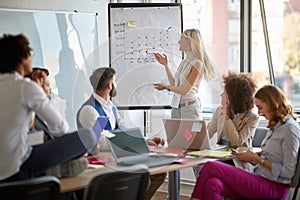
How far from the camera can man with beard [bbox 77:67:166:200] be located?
12.0 ft

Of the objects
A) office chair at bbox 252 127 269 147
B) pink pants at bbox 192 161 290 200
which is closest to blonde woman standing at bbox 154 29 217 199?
office chair at bbox 252 127 269 147

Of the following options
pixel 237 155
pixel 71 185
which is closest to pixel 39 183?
pixel 71 185

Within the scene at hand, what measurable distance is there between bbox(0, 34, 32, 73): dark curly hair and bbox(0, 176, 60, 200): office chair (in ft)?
2.10

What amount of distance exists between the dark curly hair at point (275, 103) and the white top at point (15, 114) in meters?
1.47

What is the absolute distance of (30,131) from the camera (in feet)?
9.89

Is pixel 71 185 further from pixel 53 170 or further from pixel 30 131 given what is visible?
pixel 30 131

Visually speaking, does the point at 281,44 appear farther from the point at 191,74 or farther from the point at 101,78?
the point at 101,78

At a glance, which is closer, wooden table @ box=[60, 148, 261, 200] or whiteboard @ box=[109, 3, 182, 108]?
wooden table @ box=[60, 148, 261, 200]

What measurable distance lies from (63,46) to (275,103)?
2.25m

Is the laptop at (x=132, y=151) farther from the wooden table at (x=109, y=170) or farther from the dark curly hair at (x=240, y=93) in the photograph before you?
the dark curly hair at (x=240, y=93)

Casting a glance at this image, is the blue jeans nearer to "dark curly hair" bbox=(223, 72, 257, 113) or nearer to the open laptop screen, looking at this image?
the open laptop screen

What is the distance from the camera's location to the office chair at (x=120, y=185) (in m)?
2.67

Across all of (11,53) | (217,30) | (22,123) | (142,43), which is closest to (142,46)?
(142,43)

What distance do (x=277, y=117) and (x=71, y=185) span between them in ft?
4.79
